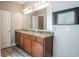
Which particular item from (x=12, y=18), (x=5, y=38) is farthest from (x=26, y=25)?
(x=5, y=38)

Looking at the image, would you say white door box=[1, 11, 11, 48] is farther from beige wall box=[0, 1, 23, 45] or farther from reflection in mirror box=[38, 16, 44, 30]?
reflection in mirror box=[38, 16, 44, 30]

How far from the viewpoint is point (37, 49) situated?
99.3 inches

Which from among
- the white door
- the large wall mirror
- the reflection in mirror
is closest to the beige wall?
the white door

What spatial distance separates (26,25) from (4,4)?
147 cm

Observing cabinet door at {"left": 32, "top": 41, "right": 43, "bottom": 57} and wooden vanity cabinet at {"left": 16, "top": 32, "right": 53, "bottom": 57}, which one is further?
cabinet door at {"left": 32, "top": 41, "right": 43, "bottom": 57}

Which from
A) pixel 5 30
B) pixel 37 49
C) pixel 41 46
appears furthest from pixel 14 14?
pixel 41 46

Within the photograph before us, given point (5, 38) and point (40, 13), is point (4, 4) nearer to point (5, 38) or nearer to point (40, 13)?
point (5, 38)

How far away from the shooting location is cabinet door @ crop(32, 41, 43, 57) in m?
2.39

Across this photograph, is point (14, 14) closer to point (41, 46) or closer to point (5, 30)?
point (5, 30)

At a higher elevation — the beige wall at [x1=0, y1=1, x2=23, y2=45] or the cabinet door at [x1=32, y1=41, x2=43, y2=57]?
the beige wall at [x1=0, y1=1, x2=23, y2=45]

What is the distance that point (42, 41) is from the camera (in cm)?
230

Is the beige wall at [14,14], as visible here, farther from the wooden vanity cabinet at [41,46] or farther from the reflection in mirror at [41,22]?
the wooden vanity cabinet at [41,46]

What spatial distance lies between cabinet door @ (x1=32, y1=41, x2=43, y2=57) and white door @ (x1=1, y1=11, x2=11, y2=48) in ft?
6.22

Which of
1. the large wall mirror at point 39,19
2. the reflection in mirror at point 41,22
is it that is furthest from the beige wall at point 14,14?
the reflection in mirror at point 41,22
